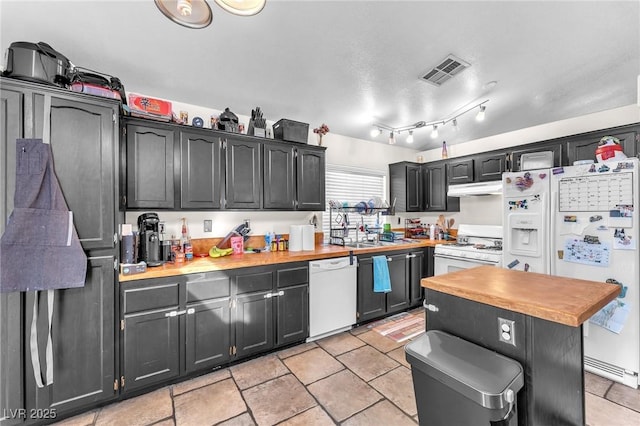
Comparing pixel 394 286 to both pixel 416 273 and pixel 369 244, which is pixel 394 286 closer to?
pixel 416 273

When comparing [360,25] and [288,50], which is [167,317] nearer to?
[288,50]

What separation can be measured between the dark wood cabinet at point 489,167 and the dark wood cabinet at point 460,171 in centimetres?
6

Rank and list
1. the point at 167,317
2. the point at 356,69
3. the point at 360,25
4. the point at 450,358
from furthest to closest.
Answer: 1. the point at 356,69
2. the point at 167,317
3. the point at 360,25
4. the point at 450,358

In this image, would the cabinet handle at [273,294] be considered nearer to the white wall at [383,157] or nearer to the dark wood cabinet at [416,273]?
the white wall at [383,157]

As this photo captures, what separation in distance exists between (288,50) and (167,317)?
2360 millimetres

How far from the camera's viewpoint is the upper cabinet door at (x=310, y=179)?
318cm

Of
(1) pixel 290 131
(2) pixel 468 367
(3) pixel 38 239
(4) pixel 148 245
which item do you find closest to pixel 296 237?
(1) pixel 290 131

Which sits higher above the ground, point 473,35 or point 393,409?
point 473,35

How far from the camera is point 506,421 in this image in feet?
3.67

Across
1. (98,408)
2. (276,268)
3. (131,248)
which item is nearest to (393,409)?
(276,268)

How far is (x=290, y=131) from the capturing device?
309cm

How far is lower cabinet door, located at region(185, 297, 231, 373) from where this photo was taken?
217cm

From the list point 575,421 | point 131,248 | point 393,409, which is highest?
point 131,248

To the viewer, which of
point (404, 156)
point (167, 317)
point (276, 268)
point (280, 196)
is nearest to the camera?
point (167, 317)
